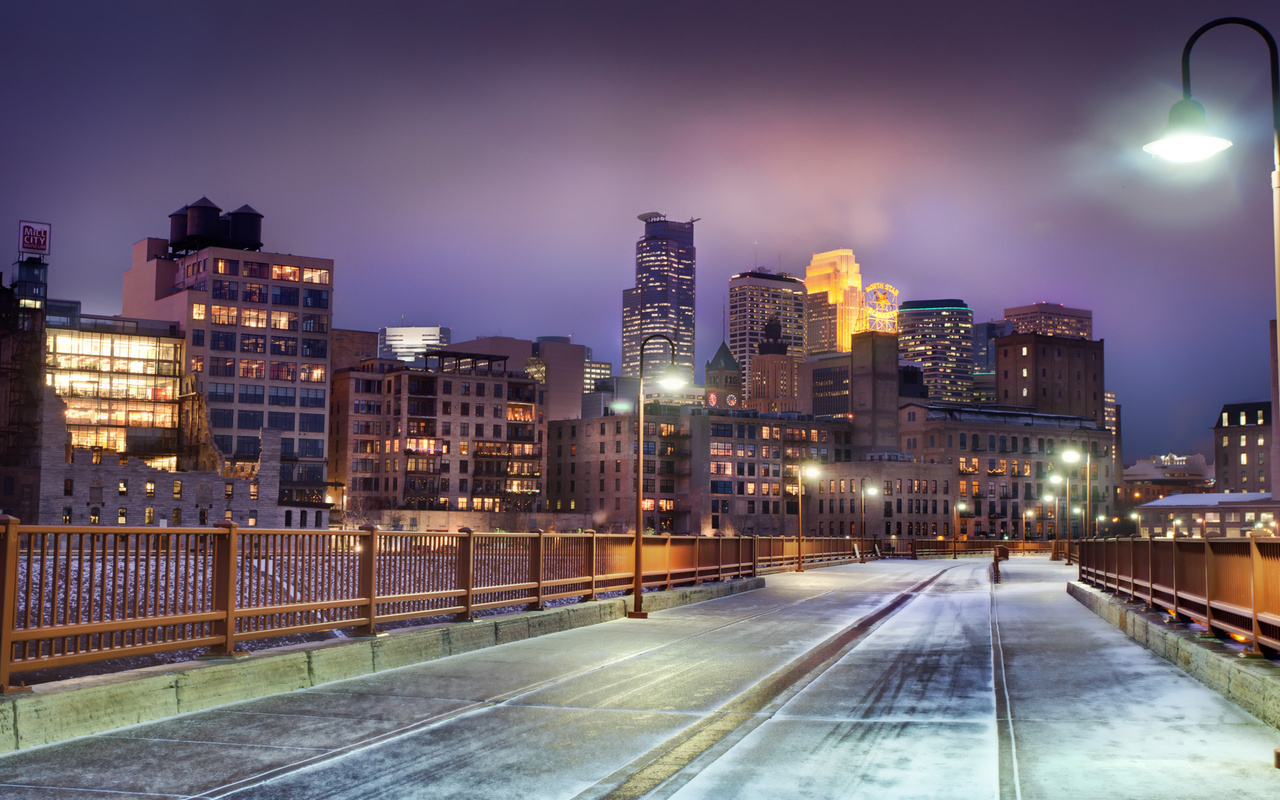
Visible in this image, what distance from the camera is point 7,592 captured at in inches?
376

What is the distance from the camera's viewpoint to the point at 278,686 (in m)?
12.8

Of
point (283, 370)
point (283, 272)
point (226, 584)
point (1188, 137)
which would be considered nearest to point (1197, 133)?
point (1188, 137)

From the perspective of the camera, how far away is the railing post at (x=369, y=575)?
15.5m

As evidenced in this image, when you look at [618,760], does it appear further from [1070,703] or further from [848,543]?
[848,543]

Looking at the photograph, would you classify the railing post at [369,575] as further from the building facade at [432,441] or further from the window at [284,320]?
the building facade at [432,441]

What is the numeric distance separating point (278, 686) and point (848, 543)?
64603 mm

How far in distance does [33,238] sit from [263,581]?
146664mm

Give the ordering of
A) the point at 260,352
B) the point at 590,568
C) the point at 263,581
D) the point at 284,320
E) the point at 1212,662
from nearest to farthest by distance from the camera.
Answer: the point at 1212,662 → the point at 263,581 → the point at 590,568 → the point at 260,352 → the point at 284,320

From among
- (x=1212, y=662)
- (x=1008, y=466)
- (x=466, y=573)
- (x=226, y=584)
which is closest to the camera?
(x=226, y=584)

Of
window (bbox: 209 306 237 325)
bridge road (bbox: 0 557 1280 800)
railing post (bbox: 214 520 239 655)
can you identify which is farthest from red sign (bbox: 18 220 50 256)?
railing post (bbox: 214 520 239 655)

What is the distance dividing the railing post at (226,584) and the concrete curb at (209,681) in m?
0.25

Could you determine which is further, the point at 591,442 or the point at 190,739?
the point at 591,442

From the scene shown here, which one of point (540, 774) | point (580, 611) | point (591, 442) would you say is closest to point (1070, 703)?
point (540, 774)

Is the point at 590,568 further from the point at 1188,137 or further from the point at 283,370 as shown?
the point at 283,370
